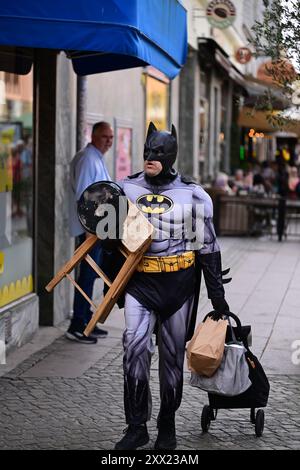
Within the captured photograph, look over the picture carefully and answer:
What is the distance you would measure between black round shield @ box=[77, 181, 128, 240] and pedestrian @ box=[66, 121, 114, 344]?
2910mm

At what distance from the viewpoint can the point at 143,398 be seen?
5.63 m

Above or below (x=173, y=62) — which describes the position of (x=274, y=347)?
below

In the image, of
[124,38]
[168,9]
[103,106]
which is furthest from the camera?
[103,106]

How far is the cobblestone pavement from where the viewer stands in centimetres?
579

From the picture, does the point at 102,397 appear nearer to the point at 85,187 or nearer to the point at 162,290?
the point at 162,290

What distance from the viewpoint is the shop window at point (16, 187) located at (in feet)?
27.4

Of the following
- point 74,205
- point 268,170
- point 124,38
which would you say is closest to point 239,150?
point 268,170

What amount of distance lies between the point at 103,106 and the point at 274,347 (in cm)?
409

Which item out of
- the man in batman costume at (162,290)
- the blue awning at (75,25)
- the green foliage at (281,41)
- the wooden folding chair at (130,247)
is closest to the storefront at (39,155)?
the blue awning at (75,25)

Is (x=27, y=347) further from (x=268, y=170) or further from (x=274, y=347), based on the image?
(x=268, y=170)

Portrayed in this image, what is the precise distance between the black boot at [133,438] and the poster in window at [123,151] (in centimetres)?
667

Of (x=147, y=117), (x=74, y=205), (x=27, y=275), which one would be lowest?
(x=27, y=275)

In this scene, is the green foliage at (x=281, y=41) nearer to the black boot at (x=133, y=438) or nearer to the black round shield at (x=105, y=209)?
the black round shield at (x=105, y=209)

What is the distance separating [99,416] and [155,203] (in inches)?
63.2
